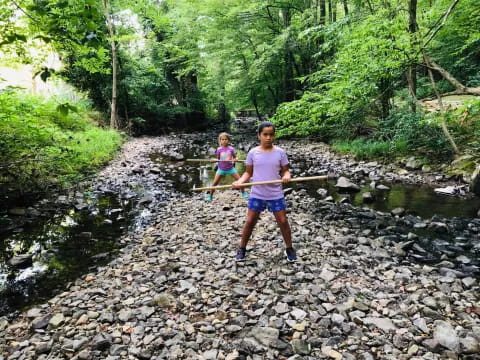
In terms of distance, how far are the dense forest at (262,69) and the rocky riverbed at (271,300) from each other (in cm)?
277

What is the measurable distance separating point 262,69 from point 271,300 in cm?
1972

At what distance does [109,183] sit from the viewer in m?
11.6

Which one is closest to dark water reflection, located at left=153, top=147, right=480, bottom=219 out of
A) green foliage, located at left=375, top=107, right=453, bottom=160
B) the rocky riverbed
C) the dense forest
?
the rocky riverbed

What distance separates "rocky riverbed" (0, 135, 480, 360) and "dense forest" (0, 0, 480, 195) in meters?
2.77

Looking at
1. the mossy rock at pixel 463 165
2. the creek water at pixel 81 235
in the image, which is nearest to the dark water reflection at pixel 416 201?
the creek water at pixel 81 235

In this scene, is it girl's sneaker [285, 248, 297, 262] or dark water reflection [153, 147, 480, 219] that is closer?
girl's sneaker [285, 248, 297, 262]

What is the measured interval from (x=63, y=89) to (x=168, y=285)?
115 ft

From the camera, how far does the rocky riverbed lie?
3.32 meters

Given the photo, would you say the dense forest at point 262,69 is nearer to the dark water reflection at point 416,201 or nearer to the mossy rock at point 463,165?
the mossy rock at point 463,165

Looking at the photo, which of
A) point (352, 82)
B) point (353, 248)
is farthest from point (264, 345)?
point (352, 82)

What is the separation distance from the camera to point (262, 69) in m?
21.2

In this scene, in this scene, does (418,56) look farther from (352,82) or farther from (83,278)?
(83,278)

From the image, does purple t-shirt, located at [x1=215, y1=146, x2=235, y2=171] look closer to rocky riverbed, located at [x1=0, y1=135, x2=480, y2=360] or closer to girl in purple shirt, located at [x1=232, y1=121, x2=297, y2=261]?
rocky riverbed, located at [x1=0, y1=135, x2=480, y2=360]

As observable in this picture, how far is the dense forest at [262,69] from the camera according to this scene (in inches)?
275
